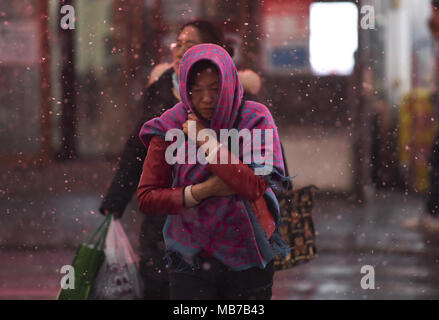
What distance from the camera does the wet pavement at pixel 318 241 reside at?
5.34 m

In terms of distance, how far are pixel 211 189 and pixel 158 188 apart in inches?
7.4

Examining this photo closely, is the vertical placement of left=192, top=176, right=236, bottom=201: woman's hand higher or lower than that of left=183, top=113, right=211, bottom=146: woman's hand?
lower

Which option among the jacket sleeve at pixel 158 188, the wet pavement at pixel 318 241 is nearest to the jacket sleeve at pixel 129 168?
the jacket sleeve at pixel 158 188

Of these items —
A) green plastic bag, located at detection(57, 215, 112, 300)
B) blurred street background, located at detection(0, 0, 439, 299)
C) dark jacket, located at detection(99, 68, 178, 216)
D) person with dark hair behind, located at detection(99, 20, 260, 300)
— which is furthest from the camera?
blurred street background, located at detection(0, 0, 439, 299)

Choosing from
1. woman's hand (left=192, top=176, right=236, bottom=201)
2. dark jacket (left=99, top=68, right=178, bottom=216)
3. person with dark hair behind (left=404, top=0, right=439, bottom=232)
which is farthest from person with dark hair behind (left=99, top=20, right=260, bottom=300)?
person with dark hair behind (left=404, top=0, right=439, bottom=232)

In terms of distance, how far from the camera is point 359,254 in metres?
6.72

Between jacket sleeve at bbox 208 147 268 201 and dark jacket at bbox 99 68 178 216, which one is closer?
jacket sleeve at bbox 208 147 268 201

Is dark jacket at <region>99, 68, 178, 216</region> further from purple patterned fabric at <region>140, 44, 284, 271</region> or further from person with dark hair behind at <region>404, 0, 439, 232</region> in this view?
person with dark hair behind at <region>404, 0, 439, 232</region>

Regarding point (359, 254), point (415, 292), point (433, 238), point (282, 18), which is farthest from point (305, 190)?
point (282, 18)

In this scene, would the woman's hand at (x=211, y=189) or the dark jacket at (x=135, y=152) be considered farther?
the dark jacket at (x=135, y=152)

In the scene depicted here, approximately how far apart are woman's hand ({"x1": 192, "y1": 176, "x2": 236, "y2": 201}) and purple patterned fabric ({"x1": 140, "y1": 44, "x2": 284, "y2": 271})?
30 millimetres

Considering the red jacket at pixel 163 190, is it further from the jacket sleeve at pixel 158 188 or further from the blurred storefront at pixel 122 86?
the blurred storefront at pixel 122 86

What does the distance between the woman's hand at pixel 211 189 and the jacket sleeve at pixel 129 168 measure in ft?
1.84

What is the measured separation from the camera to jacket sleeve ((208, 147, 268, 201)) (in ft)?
8.00
